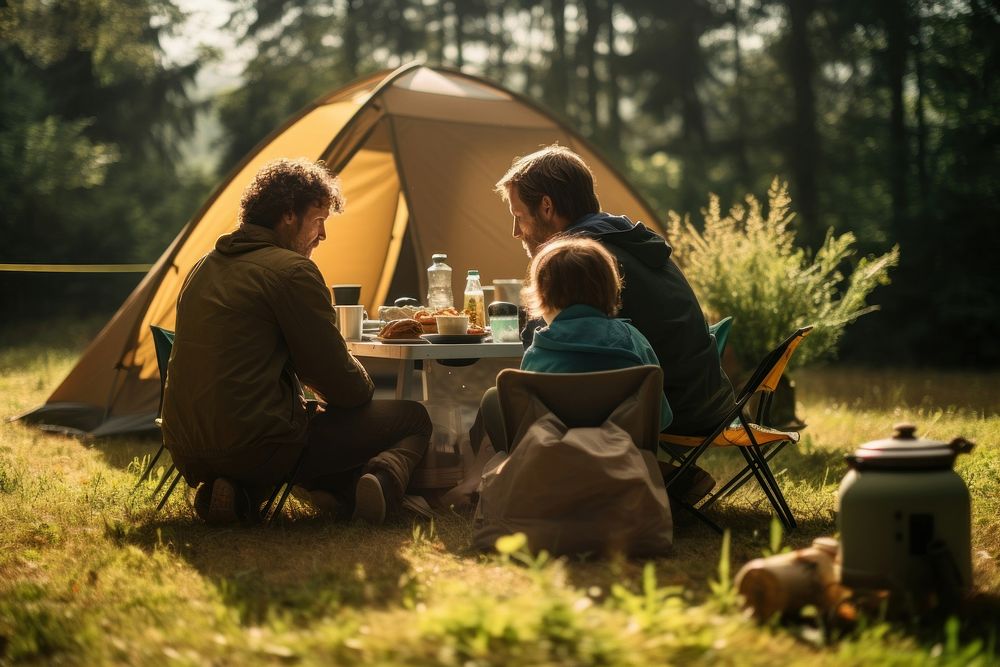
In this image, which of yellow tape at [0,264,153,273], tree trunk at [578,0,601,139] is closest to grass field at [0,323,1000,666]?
yellow tape at [0,264,153,273]

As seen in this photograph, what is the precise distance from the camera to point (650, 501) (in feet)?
11.3

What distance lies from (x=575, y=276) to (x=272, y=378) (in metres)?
1.17

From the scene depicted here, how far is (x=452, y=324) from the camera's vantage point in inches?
163

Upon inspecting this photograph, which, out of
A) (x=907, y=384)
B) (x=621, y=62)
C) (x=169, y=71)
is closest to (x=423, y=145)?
(x=907, y=384)

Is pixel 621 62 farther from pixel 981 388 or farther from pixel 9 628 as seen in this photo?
pixel 9 628

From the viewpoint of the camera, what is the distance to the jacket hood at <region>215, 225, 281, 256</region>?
158 inches

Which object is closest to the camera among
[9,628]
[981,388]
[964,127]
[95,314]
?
[9,628]

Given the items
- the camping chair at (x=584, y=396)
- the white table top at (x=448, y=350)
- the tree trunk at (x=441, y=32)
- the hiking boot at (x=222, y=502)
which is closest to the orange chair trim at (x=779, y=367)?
the camping chair at (x=584, y=396)

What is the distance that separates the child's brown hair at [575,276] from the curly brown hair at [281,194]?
961 millimetres

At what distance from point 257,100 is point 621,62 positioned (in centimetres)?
572

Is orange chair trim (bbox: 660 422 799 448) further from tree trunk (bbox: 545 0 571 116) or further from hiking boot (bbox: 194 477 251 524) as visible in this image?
tree trunk (bbox: 545 0 571 116)

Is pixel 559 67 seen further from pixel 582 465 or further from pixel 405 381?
pixel 582 465

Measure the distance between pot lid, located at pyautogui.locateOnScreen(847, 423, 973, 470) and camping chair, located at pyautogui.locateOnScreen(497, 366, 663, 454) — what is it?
0.76 metres

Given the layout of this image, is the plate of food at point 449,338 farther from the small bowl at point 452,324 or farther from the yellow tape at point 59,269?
the yellow tape at point 59,269
